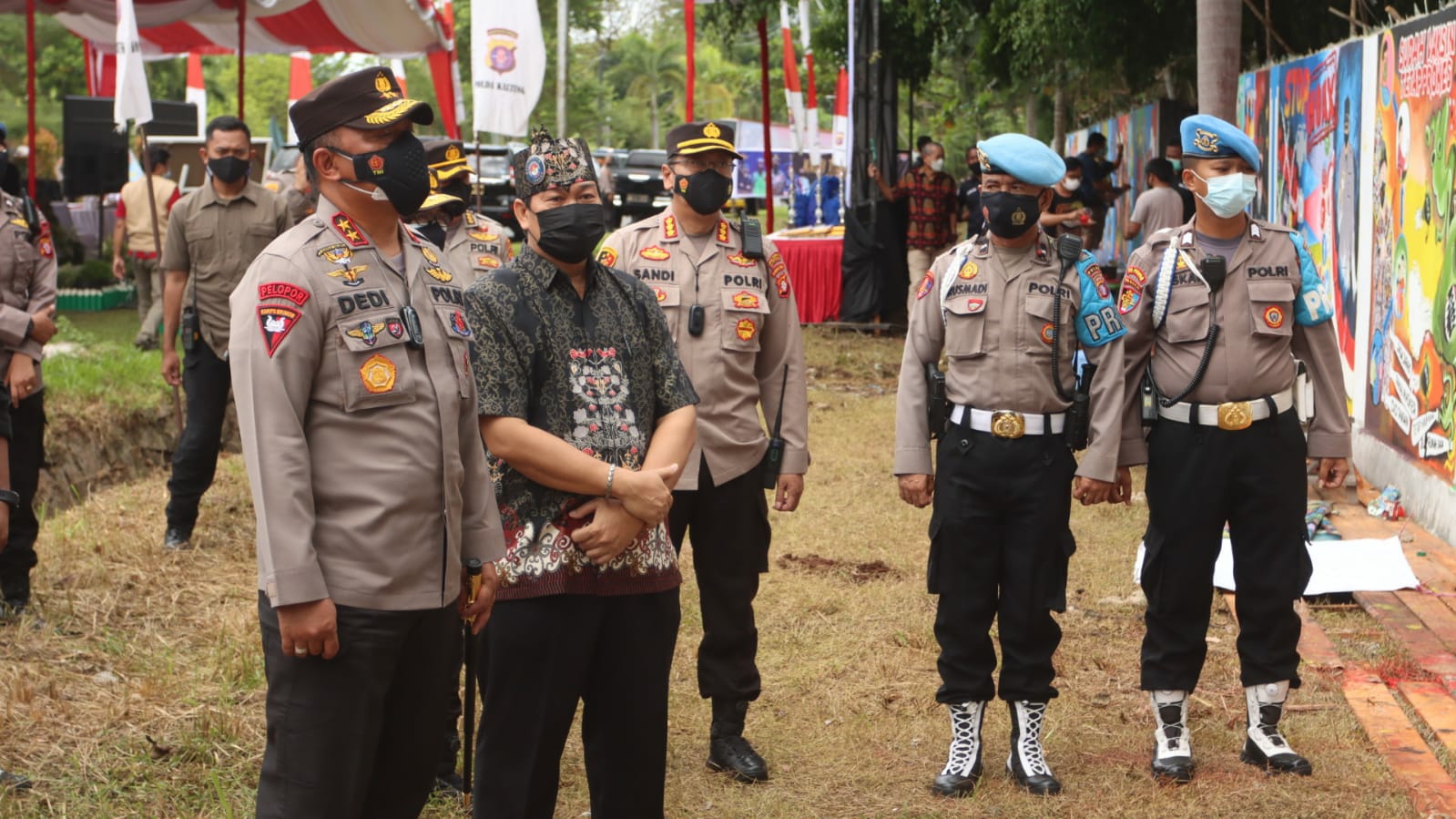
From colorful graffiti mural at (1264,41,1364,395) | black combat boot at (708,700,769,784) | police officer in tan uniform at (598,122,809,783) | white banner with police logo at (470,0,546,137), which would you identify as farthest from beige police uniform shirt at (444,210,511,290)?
white banner with police logo at (470,0,546,137)

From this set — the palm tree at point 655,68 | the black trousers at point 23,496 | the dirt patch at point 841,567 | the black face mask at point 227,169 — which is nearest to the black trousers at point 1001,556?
the dirt patch at point 841,567

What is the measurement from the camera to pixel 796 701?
6027 mm

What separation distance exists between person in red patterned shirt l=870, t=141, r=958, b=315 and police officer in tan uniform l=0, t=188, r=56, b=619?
10866 mm

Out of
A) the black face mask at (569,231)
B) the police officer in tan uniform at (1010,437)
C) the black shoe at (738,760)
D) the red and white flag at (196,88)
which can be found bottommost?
the black shoe at (738,760)

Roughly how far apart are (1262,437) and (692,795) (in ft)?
7.23

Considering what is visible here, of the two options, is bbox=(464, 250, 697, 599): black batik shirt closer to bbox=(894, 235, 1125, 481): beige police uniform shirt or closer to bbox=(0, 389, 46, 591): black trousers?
bbox=(894, 235, 1125, 481): beige police uniform shirt

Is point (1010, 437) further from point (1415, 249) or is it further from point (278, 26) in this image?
point (278, 26)

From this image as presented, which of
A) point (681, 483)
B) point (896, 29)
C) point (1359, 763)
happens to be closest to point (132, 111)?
point (681, 483)

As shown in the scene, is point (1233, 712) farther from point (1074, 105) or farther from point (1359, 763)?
point (1074, 105)

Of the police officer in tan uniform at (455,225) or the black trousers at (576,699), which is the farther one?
the police officer in tan uniform at (455,225)

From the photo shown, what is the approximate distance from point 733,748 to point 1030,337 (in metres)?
1.72

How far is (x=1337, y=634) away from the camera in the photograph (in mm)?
6578

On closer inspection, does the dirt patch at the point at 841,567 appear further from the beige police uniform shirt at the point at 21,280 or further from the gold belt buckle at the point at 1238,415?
the beige police uniform shirt at the point at 21,280

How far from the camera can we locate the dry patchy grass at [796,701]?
4.91 m
